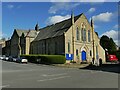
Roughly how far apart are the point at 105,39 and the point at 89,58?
133ft

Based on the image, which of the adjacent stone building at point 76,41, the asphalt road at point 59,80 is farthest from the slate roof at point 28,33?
the asphalt road at point 59,80

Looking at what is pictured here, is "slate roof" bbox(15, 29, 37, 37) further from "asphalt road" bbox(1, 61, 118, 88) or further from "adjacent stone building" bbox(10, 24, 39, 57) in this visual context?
"asphalt road" bbox(1, 61, 118, 88)

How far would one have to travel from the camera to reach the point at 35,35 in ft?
225

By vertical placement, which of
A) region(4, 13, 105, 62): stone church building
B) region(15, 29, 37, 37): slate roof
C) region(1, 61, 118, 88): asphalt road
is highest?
region(15, 29, 37, 37): slate roof

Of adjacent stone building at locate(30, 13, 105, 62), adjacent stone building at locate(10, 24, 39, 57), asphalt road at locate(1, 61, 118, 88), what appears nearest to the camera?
asphalt road at locate(1, 61, 118, 88)

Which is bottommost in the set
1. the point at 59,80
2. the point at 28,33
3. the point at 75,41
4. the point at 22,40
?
the point at 59,80

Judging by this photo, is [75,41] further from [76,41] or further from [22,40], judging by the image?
[22,40]

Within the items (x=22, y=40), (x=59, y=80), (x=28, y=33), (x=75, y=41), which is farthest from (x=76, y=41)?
(x=59, y=80)

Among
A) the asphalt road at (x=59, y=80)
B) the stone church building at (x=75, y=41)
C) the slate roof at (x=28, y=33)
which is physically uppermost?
the slate roof at (x=28, y=33)

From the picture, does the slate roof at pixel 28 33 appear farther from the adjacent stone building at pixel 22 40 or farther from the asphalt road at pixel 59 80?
the asphalt road at pixel 59 80

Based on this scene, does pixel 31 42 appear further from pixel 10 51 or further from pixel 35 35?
pixel 10 51

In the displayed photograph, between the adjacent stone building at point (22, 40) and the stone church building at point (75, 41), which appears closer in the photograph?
the stone church building at point (75, 41)

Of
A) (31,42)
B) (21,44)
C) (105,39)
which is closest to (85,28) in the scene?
(31,42)

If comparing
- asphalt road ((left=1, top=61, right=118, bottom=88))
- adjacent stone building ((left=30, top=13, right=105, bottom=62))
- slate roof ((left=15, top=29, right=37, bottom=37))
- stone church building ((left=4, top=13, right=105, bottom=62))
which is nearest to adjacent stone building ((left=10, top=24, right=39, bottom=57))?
slate roof ((left=15, top=29, right=37, bottom=37))
